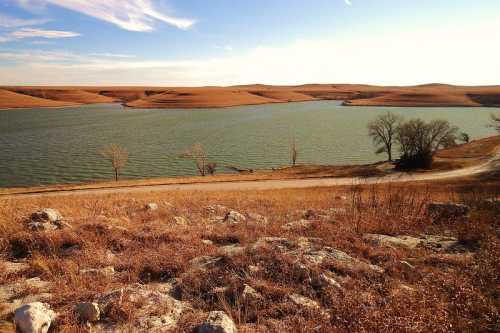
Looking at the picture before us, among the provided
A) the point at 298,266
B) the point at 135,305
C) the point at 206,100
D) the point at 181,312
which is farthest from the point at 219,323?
the point at 206,100

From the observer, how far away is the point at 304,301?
196 inches

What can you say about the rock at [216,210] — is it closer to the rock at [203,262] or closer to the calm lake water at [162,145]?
the rock at [203,262]

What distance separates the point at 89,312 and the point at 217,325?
6.12 feet

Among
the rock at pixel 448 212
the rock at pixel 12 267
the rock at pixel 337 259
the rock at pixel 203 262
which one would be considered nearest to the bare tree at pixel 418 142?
the rock at pixel 448 212

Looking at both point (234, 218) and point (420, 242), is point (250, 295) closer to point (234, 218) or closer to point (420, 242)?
point (420, 242)

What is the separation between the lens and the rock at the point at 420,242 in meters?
7.04

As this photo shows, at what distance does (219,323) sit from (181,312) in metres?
1.01

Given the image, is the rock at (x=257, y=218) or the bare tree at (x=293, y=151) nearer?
the rock at (x=257, y=218)

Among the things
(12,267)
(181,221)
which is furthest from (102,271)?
(181,221)

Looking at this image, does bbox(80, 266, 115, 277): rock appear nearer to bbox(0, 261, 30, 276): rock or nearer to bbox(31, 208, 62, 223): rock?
bbox(0, 261, 30, 276): rock

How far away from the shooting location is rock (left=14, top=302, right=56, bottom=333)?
4.17 m

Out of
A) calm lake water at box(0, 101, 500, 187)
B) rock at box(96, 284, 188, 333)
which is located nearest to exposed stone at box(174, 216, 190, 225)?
rock at box(96, 284, 188, 333)

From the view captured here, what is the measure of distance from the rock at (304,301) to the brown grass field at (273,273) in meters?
0.04

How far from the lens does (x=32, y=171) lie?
4866 centimetres
